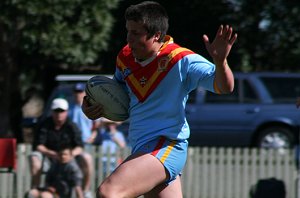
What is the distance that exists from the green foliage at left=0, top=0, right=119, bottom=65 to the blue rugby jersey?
9.73 m

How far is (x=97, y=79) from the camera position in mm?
5613

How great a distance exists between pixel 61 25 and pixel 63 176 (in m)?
5.88

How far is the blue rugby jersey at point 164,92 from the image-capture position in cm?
515

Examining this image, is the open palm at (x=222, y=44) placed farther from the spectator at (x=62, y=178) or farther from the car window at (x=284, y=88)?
the car window at (x=284, y=88)

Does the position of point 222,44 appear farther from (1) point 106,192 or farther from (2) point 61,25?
(2) point 61,25

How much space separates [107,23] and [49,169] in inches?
254

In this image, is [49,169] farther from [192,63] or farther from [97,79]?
[192,63]

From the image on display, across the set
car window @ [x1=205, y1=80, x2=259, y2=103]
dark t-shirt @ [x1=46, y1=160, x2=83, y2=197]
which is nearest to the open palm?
Result: dark t-shirt @ [x1=46, y1=160, x2=83, y2=197]

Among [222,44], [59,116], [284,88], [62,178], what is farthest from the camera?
[284,88]

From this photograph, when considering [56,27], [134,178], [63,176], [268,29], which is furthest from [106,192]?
[268,29]

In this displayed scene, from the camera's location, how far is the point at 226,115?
1611 cm

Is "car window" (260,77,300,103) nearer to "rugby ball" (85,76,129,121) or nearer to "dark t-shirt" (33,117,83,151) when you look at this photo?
"dark t-shirt" (33,117,83,151)

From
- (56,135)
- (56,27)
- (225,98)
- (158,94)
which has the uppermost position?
(56,27)

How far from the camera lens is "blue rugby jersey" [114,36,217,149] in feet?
16.9
